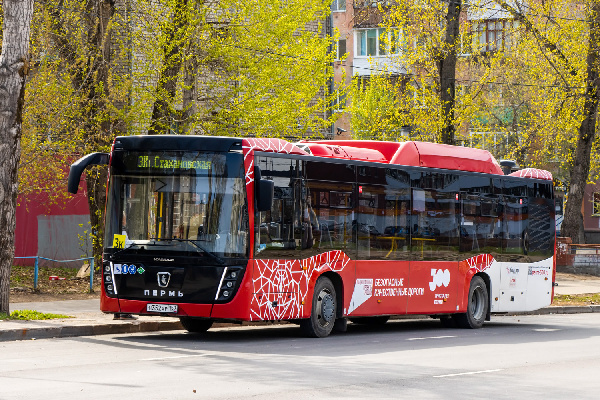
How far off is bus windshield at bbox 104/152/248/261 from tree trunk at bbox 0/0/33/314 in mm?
2636

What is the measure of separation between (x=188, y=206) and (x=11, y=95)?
13.1 feet

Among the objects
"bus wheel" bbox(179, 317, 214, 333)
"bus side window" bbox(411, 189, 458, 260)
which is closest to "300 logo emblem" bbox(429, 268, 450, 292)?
"bus side window" bbox(411, 189, 458, 260)

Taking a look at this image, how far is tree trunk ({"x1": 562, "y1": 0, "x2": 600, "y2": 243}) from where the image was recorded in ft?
134

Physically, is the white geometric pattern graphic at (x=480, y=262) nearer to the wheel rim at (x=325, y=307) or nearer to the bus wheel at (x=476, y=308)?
the bus wheel at (x=476, y=308)

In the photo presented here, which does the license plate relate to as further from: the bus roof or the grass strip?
the bus roof

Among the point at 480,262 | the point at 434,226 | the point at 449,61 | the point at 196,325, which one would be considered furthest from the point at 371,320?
the point at 449,61

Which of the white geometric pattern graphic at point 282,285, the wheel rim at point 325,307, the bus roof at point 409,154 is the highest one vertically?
the bus roof at point 409,154

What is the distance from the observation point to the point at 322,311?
17.4 metres

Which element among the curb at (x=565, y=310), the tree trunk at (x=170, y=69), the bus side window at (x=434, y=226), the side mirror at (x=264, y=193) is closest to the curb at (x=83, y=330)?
the side mirror at (x=264, y=193)

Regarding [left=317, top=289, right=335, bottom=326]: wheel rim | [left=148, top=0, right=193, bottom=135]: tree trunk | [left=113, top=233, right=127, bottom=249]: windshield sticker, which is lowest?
[left=317, top=289, right=335, bottom=326]: wheel rim

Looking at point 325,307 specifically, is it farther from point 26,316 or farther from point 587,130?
point 587,130

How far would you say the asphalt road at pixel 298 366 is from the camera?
10.4 meters

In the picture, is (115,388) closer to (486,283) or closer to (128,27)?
(486,283)

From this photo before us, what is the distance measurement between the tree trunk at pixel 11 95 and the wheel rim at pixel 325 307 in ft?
17.1
